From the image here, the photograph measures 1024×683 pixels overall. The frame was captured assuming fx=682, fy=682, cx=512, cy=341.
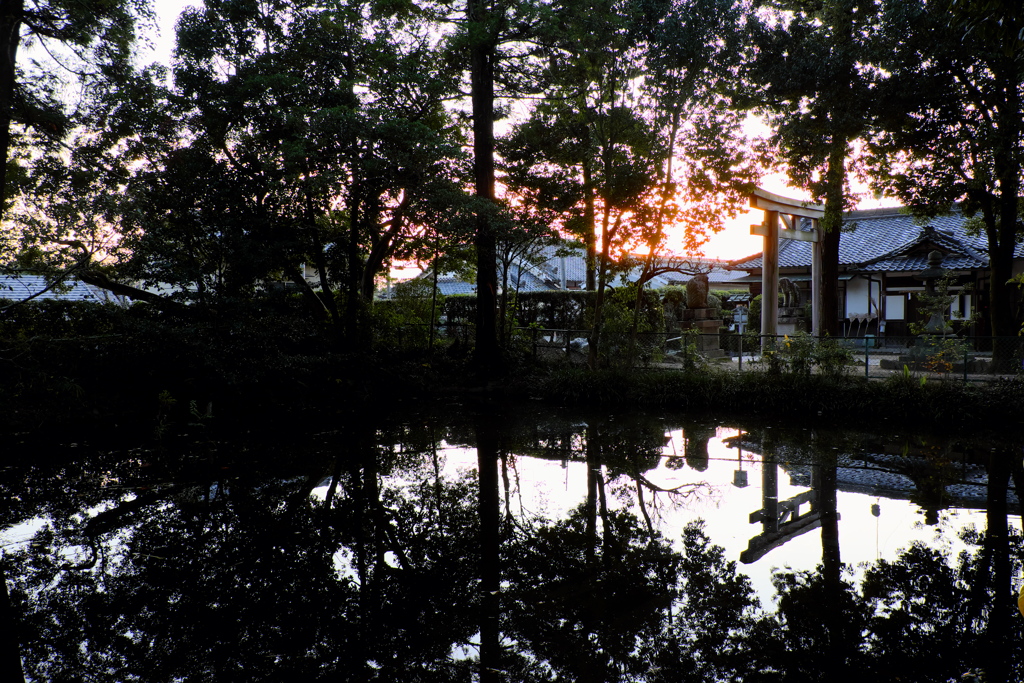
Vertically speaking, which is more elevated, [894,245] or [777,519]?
[894,245]

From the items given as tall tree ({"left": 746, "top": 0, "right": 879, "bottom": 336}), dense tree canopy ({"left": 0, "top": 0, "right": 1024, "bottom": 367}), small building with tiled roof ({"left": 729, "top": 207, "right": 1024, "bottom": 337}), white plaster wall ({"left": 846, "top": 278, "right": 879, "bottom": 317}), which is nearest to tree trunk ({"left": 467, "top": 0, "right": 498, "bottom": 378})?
dense tree canopy ({"left": 0, "top": 0, "right": 1024, "bottom": 367})

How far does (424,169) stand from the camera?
12.0 m

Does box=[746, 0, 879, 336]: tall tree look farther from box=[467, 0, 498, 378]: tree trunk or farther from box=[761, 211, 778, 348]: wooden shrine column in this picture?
box=[467, 0, 498, 378]: tree trunk

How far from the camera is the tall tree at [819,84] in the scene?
10.7 meters

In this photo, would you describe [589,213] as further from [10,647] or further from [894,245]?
[894,245]

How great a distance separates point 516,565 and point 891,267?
17549mm

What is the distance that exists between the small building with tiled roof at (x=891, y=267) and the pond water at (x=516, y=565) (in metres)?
11.4

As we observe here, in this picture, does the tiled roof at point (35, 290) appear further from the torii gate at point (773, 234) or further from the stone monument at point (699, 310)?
the torii gate at point (773, 234)

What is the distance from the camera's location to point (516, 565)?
4.50 m

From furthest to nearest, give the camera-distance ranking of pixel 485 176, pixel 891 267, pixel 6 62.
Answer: pixel 891 267 → pixel 485 176 → pixel 6 62

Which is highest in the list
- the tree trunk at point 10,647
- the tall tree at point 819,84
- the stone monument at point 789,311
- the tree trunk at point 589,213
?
the tall tree at point 819,84

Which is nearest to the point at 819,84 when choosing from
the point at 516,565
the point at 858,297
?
the point at 516,565

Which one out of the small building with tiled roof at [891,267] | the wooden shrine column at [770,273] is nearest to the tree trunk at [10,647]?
the wooden shrine column at [770,273]

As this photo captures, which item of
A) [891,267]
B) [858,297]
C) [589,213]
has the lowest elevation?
[858,297]
